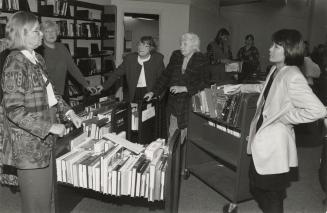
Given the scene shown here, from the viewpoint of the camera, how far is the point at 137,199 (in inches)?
119

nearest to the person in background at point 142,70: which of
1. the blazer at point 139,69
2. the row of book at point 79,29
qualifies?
the blazer at point 139,69

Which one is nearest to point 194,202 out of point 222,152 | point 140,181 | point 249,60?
point 222,152

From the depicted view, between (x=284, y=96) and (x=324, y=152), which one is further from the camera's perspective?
(x=324, y=152)

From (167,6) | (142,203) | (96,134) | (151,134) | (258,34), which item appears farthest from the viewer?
(258,34)

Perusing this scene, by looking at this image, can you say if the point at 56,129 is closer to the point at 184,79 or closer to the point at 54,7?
the point at 184,79

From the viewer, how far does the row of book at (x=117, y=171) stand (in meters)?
2.16

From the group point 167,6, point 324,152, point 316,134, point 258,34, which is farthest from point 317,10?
point 324,152

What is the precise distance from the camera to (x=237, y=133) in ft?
10.6

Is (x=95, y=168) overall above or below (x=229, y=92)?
below

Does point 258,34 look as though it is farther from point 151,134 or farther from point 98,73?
point 151,134

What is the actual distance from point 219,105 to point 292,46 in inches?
47.4

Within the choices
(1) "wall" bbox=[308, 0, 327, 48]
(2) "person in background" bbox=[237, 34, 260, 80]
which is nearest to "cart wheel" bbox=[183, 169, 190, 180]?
(2) "person in background" bbox=[237, 34, 260, 80]

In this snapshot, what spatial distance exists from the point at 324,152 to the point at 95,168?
7.50ft

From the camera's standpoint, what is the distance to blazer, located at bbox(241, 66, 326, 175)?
81.5 inches
